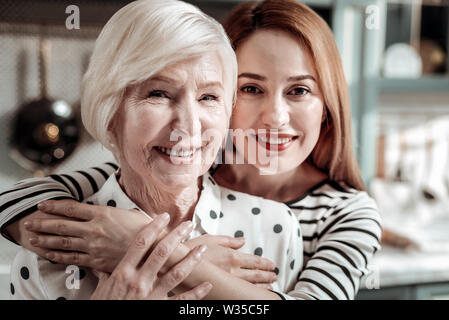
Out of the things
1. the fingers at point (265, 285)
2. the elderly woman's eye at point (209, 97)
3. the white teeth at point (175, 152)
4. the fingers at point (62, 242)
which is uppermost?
the elderly woman's eye at point (209, 97)

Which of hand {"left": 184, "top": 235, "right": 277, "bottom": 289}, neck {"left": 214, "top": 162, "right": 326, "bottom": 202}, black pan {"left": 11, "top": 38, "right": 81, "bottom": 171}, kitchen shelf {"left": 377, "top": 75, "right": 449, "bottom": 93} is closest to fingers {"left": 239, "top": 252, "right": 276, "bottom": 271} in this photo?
hand {"left": 184, "top": 235, "right": 277, "bottom": 289}

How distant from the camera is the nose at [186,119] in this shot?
0.61 metres

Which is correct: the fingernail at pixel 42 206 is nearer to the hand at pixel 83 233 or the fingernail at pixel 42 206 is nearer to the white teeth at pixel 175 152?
the hand at pixel 83 233

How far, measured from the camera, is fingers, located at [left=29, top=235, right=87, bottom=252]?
63 cm

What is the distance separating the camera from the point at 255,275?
2.22 feet

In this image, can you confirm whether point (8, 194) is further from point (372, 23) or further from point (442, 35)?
point (442, 35)

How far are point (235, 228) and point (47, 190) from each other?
279mm

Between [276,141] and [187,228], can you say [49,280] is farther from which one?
[276,141]

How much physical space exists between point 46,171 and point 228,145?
0.95 ft

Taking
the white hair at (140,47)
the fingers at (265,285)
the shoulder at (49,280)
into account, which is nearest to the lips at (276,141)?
the white hair at (140,47)

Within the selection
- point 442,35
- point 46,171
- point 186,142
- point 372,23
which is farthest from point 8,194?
point 442,35

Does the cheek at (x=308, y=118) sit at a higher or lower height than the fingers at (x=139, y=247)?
higher

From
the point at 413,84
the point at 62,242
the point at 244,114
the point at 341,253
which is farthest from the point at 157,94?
the point at 413,84

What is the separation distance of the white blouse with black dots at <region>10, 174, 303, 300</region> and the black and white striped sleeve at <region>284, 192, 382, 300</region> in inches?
1.2
